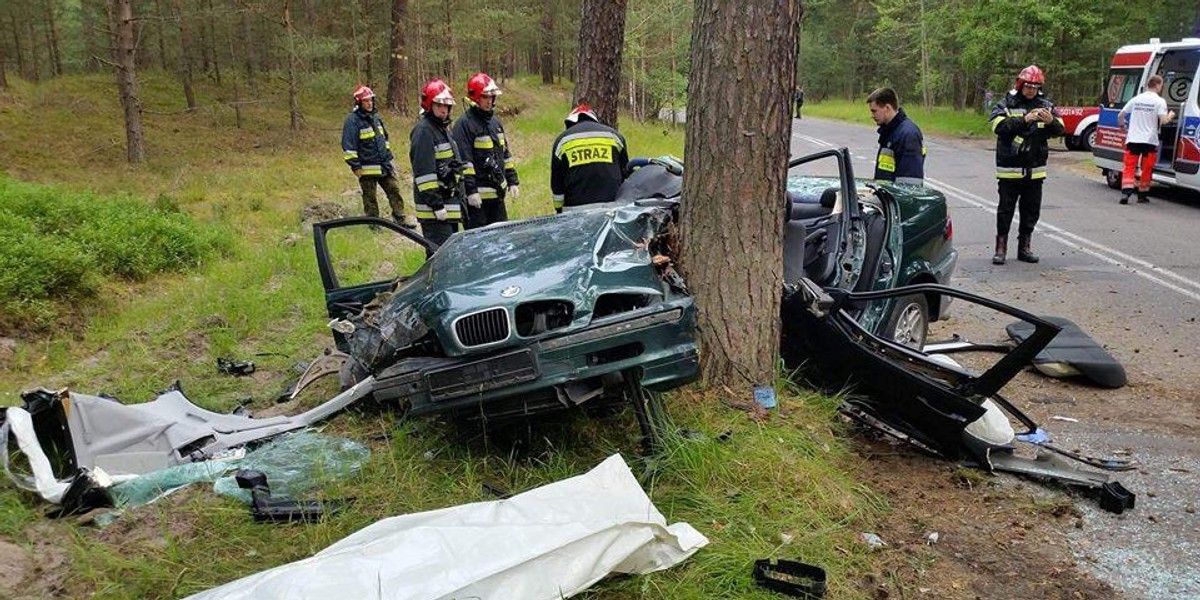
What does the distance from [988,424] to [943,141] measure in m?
20.4

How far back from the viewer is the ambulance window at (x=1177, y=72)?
38.8ft

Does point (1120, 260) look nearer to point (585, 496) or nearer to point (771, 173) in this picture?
point (771, 173)

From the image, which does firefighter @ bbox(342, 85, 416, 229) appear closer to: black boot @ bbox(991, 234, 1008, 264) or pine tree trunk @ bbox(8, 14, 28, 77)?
black boot @ bbox(991, 234, 1008, 264)

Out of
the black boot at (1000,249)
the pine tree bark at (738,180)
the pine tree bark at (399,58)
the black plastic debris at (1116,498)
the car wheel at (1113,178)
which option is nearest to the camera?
the black plastic debris at (1116,498)

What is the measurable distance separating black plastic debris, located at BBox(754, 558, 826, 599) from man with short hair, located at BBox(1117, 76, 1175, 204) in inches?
432

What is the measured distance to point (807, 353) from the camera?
166 inches

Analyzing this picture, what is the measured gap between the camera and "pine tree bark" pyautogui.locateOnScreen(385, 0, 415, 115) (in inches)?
792

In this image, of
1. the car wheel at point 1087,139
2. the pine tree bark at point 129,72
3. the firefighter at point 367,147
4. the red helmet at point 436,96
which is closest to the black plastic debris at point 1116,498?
the red helmet at point 436,96

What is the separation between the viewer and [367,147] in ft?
33.1

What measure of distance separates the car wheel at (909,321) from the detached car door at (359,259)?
2848 millimetres

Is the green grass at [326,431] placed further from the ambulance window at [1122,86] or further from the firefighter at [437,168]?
the ambulance window at [1122,86]

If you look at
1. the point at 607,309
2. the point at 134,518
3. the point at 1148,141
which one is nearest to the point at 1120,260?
the point at 1148,141

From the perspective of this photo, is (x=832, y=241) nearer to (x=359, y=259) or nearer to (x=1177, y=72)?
(x=359, y=259)

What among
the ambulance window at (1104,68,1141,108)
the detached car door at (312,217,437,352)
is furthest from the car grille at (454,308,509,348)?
the ambulance window at (1104,68,1141,108)
